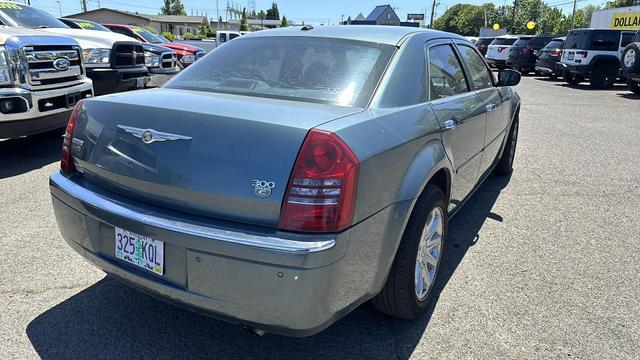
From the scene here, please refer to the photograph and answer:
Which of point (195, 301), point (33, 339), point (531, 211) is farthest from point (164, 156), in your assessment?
point (531, 211)

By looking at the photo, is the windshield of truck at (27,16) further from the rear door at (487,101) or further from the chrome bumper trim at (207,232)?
the rear door at (487,101)

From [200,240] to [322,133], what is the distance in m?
0.67

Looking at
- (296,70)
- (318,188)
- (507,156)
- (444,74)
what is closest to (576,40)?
(507,156)

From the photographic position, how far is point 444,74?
3.34 meters

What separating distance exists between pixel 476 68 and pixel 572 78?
16.6 metres

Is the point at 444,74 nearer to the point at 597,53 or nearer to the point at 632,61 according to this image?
the point at 632,61

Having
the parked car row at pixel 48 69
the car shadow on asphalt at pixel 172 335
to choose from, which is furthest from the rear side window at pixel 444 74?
the parked car row at pixel 48 69

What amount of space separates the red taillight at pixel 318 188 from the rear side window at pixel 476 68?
237cm

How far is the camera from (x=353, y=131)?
2.09 m

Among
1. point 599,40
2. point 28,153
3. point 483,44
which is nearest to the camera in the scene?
point 28,153

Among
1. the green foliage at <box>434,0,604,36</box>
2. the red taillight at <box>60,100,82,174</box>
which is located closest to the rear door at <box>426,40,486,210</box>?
the red taillight at <box>60,100,82,174</box>

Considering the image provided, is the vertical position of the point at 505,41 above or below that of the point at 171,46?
above

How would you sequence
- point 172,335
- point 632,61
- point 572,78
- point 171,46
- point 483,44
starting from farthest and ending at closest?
1. point 483,44
2. point 572,78
3. point 171,46
4. point 632,61
5. point 172,335

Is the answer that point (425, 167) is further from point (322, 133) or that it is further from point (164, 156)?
point (164, 156)
